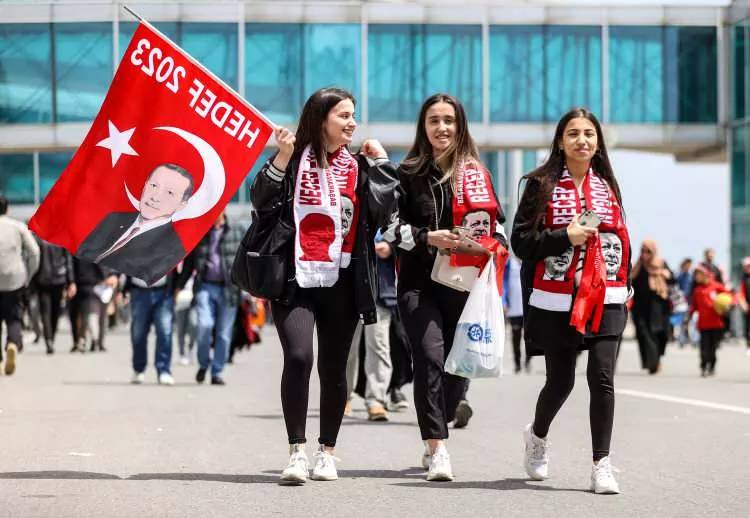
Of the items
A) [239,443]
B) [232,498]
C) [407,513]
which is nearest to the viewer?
[407,513]

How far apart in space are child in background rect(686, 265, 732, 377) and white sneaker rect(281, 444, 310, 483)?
13.0m

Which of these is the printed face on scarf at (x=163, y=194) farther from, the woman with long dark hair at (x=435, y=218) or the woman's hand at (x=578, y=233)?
the woman's hand at (x=578, y=233)

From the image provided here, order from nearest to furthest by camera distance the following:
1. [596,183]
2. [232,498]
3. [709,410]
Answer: [232,498], [596,183], [709,410]

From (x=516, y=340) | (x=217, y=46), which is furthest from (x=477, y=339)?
(x=217, y=46)

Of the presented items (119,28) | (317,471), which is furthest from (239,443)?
(119,28)

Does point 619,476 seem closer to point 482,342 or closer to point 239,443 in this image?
point 482,342

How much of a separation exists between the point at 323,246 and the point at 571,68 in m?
38.9

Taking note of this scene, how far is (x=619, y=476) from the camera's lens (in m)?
8.44

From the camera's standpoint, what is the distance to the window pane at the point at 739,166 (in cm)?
4125

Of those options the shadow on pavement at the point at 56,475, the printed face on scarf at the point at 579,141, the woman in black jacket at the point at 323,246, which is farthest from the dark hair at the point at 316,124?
the shadow on pavement at the point at 56,475

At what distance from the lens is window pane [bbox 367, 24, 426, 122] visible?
45.3 meters

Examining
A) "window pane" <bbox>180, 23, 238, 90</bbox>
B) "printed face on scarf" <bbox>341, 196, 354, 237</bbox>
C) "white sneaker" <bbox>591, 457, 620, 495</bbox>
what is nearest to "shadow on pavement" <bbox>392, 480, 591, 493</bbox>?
"white sneaker" <bbox>591, 457, 620, 495</bbox>

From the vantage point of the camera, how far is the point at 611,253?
785 centimetres

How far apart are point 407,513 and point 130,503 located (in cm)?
118
